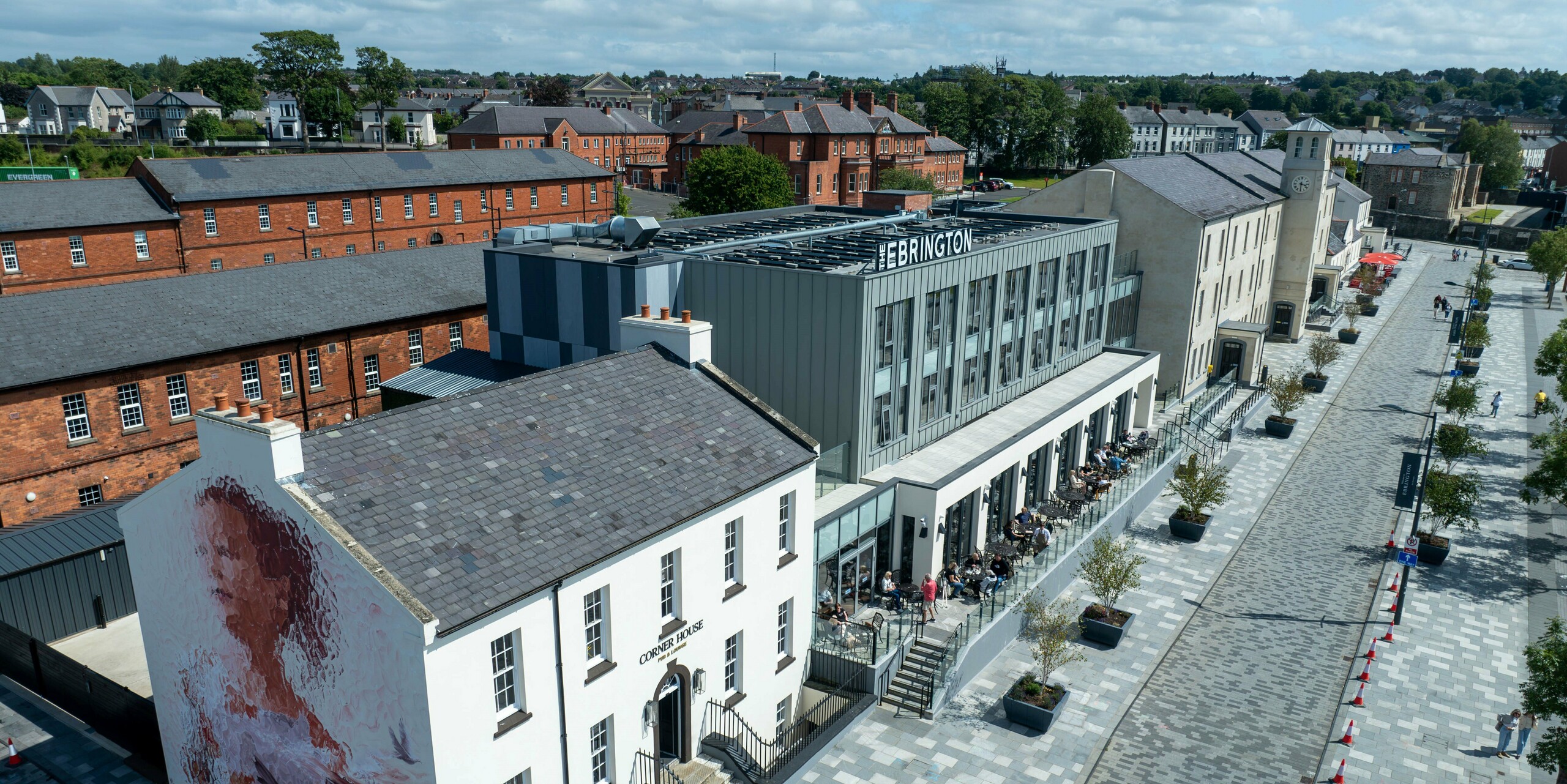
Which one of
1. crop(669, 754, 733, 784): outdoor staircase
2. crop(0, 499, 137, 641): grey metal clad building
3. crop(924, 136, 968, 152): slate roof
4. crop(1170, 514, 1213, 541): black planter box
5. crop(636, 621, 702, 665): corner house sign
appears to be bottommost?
crop(1170, 514, 1213, 541): black planter box

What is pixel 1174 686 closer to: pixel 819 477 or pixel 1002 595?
pixel 1002 595

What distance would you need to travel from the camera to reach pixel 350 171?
6166 centimetres

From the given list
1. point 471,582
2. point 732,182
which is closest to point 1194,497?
point 471,582

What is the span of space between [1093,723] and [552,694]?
42.7ft

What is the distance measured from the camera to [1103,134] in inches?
5271

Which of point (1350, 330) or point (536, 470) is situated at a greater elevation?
point (536, 470)

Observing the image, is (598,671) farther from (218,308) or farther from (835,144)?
(835,144)

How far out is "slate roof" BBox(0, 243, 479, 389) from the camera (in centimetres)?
2953

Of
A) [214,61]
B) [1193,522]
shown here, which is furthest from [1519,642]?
[214,61]

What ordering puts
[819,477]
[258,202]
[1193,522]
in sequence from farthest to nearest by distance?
[258,202]
[1193,522]
[819,477]

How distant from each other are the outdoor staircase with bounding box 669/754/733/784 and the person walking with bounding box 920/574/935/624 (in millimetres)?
7677

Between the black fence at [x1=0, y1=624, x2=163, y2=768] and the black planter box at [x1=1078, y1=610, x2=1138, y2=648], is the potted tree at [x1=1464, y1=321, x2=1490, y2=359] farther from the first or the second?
the black fence at [x1=0, y1=624, x2=163, y2=768]

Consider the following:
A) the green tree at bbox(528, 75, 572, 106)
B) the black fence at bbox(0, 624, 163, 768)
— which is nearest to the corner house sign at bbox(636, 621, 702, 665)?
the black fence at bbox(0, 624, 163, 768)

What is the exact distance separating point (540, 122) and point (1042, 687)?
309 ft
